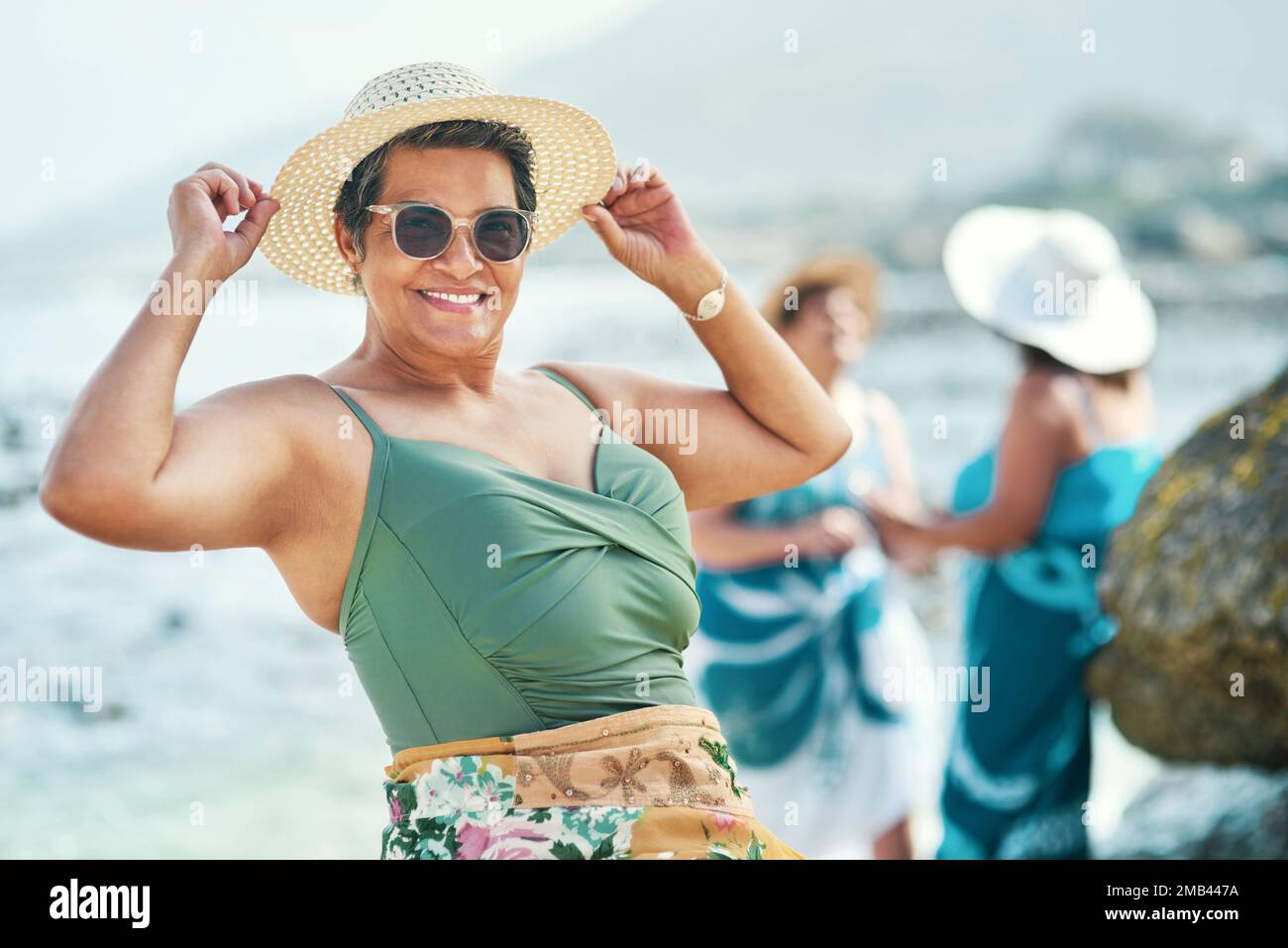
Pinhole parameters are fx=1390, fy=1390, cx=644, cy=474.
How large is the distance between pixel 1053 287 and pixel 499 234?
3.12m

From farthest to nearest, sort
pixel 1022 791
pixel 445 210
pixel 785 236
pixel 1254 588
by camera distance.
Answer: pixel 785 236 < pixel 1022 791 < pixel 1254 588 < pixel 445 210

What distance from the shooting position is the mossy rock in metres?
3.20

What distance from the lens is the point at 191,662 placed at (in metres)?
9.60

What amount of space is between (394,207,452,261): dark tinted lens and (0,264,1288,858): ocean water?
128 inches

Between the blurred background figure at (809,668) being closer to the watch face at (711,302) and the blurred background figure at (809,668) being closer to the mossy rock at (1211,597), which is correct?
the mossy rock at (1211,597)

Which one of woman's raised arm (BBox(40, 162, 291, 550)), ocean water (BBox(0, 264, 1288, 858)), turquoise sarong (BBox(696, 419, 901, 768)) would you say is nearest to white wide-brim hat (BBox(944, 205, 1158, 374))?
turquoise sarong (BBox(696, 419, 901, 768))

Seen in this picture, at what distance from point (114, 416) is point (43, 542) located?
8.86 meters

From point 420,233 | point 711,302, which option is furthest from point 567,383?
point 420,233

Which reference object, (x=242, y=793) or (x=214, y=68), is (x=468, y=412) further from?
(x=214, y=68)

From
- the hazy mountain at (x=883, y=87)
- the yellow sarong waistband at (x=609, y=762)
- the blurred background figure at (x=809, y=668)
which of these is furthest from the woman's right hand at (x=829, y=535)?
the hazy mountain at (x=883, y=87)

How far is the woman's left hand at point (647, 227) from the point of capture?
2.19m

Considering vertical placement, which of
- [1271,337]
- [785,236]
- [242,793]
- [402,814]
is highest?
[785,236]


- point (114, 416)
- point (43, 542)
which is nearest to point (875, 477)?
point (114, 416)

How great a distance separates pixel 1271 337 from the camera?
1833 centimetres
